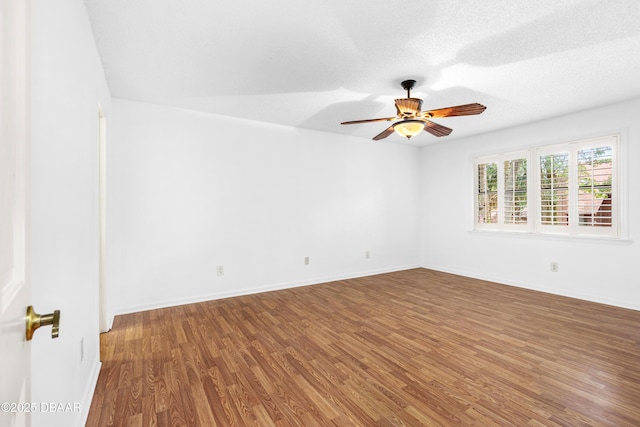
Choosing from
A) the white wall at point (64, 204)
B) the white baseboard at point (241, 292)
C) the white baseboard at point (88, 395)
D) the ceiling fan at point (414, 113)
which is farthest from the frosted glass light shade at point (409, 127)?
the white baseboard at point (88, 395)

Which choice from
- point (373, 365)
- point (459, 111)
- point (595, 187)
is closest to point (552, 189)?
point (595, 187)

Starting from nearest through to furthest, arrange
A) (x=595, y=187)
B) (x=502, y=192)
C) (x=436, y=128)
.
Result: (x=436, y=128)
(x=595, y=187)
(x=502, y=192)

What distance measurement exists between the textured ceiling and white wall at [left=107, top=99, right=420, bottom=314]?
0.51m

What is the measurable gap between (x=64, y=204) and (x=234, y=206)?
2832 millimetres

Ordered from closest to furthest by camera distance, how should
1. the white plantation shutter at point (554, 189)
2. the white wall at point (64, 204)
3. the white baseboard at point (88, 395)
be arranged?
the white wall at point (64, 204), the white baseboard at point (88, 395), the white plantation shutter at point (554, 189)

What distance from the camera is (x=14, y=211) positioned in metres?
0.60

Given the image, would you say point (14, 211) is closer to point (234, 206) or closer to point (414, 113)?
point (414, 113)

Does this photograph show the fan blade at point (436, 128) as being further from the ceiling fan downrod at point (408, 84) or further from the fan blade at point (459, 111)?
the ceiling fan downrod at point (408, 84)

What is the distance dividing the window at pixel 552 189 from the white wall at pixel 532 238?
15 centimetres

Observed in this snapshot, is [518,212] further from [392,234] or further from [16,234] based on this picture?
[16,234]

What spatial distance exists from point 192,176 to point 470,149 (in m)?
4.66

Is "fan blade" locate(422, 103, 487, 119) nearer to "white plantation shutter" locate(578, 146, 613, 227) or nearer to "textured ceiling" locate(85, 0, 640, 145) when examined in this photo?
"textured ceiling" locate(85, 0, 640, 145)

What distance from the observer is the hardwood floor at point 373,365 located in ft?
5.97

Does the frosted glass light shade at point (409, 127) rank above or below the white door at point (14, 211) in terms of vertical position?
above
